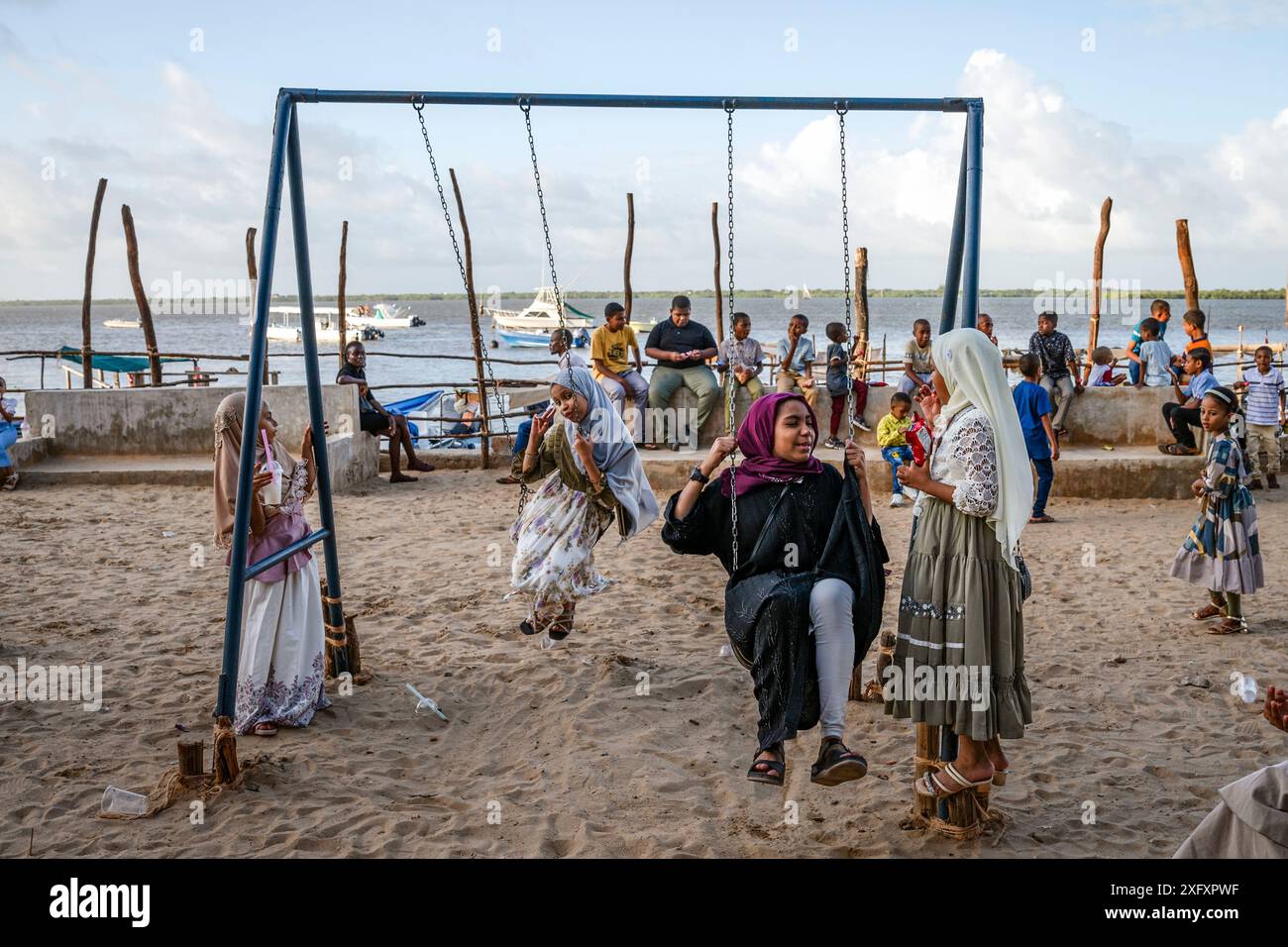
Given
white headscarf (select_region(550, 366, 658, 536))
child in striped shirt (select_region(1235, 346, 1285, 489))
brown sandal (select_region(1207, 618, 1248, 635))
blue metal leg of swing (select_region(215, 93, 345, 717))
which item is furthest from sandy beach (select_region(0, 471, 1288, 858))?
child in striped shirt (select_region(1235, 346, 1285, 489))

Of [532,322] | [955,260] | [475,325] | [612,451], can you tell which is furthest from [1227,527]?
[532,322]

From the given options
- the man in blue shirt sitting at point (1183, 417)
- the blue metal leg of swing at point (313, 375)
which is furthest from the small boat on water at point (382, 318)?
the blue metal leg of swing at point (313, 375)

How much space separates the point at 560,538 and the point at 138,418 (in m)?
9.02

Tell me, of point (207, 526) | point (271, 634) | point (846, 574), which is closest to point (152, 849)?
point (271, 634)

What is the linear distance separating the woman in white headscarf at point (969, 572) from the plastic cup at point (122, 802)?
296 cm

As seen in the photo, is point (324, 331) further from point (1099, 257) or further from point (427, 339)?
point (1099, 257)

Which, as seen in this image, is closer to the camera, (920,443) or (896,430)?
(920,443)

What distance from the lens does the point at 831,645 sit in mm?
4039

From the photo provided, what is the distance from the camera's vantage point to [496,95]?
207 inches

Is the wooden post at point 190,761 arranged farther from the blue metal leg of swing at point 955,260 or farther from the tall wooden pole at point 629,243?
the tall wooden pole at point 629,243

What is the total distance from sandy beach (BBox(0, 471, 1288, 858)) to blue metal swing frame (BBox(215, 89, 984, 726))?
0.71 metres

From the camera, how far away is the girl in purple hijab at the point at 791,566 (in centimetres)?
405

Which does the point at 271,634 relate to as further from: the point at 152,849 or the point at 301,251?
the point at 301,251

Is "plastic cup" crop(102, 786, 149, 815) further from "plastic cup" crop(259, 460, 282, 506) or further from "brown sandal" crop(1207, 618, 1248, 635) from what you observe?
"brown sandal" crop(1207, 618, 1248, 635)
